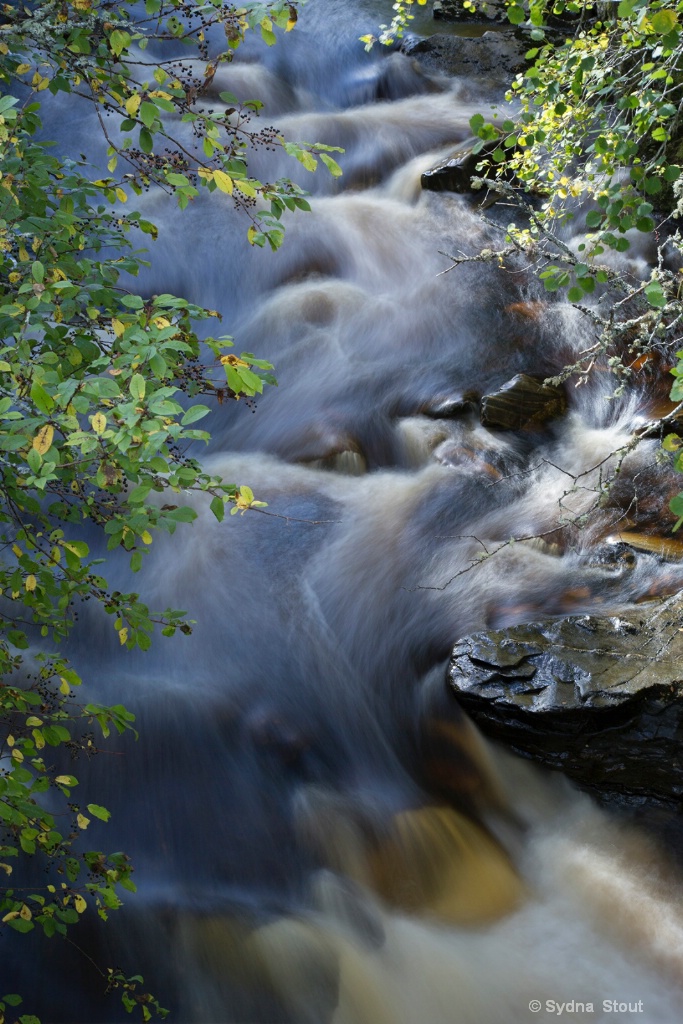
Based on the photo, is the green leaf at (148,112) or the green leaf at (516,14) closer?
the green leaf at (148,112)

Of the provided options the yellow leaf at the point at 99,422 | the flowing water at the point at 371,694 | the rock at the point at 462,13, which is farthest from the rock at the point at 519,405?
the rock at the point at 462,13

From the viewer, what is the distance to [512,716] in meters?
4.06

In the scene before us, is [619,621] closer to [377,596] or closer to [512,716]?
[512,716]

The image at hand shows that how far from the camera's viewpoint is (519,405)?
596 centimetres

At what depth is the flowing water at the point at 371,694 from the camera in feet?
11.5

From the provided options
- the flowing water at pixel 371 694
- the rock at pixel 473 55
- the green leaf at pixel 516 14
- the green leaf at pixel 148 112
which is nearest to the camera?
the green leaf at pixel 148 112

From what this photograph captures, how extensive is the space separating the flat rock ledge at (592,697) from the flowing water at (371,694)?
7.0 inches

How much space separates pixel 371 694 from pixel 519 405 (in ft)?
7.89

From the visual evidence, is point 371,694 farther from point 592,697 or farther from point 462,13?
point 462,13

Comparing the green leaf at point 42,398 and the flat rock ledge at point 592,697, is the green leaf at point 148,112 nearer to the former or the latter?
the green leaf at point 42,398

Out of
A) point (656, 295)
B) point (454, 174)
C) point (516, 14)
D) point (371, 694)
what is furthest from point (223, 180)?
point (454, 174)

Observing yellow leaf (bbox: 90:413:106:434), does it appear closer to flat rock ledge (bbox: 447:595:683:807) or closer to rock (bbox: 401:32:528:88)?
flat rock ledge (bbox: 447:595:683:807)

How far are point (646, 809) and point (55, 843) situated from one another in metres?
2.86

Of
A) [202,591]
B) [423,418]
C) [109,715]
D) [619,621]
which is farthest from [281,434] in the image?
[109,715]
